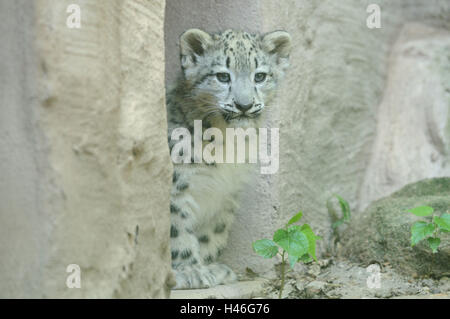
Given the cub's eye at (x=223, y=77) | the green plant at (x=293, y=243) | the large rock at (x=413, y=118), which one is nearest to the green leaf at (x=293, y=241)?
the green plant at (x=293, y=243)

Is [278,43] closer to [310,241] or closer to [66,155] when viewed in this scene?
[310,241]

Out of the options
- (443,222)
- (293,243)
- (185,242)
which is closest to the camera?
(293,243)

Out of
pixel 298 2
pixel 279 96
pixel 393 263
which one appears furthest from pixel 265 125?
pixel 393 263

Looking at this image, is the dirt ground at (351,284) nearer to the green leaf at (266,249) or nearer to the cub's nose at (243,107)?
the green leaf at (266,249)

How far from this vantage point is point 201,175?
16.6 ft

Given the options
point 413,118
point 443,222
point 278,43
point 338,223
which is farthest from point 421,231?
point 413,118

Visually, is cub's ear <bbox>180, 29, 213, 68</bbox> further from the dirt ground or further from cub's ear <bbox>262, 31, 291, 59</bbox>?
the dirt ground

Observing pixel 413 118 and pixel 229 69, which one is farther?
pixel 413 118

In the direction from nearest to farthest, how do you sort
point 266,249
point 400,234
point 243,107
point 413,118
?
point 266,249
point 243,107
point 400,234
point 413,118

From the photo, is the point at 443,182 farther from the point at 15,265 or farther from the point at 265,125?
the point at 15,265

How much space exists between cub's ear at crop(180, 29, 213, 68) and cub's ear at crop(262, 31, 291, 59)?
455 millimetres

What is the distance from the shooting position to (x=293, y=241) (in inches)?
163

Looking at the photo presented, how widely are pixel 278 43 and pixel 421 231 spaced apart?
189 cm

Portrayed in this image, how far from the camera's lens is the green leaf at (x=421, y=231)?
459 centimetres
